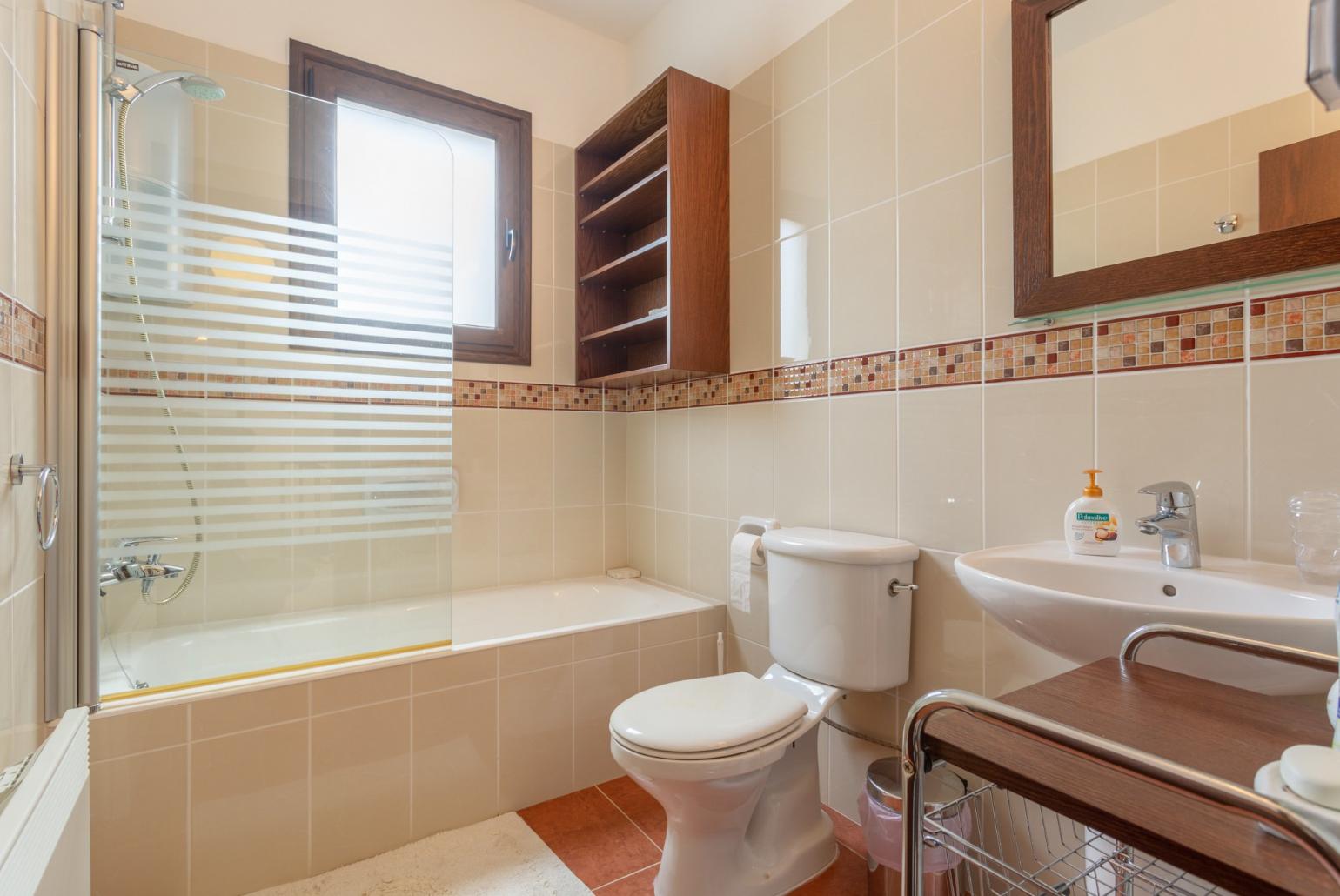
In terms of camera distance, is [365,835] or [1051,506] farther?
[365,835]

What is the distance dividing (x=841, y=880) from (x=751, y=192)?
199cm

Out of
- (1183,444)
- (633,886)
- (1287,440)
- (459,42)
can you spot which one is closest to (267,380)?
(633,886)

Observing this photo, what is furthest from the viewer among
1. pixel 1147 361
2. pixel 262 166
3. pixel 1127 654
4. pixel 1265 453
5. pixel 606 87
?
pixel 606 87

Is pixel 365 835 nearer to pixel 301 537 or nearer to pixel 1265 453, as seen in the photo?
pixel 301 537

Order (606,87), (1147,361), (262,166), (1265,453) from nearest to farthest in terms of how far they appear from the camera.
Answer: (1265,453) < (1147,361) < (262,166) < (606,87)

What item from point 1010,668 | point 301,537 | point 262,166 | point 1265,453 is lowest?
point 1010,668

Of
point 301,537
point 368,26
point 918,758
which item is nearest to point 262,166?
point 301,537

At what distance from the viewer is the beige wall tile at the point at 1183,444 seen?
112 cm

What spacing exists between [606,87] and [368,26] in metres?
0.95

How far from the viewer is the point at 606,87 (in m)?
2.78

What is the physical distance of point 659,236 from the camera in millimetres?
2543

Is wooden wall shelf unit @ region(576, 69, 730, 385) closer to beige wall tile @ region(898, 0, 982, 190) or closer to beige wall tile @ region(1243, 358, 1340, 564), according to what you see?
beige wall tile @ region(898, 0, 982, 190)

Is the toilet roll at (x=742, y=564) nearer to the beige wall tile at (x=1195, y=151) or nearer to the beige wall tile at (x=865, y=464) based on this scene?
the beige wall tile at (x=865, y=464)

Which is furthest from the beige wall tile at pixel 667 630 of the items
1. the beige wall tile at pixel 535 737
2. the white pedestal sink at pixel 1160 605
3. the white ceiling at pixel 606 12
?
the white ceiling at pixel 606 12
